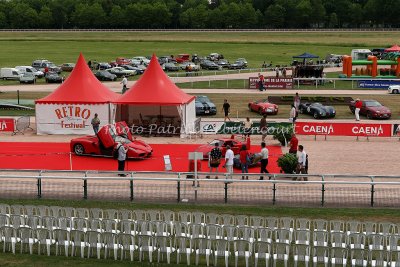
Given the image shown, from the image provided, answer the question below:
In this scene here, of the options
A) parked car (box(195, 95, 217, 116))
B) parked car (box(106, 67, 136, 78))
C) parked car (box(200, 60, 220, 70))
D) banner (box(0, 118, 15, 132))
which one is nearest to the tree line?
parked car (box(200, 60, 220, 70))

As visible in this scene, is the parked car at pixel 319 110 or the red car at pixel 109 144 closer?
the red car at pixel 109 144

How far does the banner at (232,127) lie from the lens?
37822mm

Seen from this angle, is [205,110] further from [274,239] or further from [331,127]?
[274,239]

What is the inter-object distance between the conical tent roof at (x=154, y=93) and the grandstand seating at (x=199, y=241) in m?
18.6

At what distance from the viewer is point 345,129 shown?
1507 inches

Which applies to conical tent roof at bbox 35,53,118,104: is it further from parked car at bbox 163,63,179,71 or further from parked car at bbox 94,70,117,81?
parked car at bbox 163,63,179,71

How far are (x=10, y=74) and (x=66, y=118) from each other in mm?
33466

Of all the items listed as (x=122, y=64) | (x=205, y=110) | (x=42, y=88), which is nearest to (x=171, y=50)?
(x=122, y=64)

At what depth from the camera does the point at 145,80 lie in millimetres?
40000

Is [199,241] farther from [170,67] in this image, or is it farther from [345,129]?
[170,67]

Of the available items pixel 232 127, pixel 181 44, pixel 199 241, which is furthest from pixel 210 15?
pixel 199 241

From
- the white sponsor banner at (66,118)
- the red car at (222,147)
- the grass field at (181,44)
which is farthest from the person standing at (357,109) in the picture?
the grass field at (181,44)

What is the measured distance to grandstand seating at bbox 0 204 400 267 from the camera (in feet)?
59.9

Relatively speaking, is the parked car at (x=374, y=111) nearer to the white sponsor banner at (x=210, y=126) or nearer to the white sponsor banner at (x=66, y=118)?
the white sponsor banner at (x=210, y=126)
